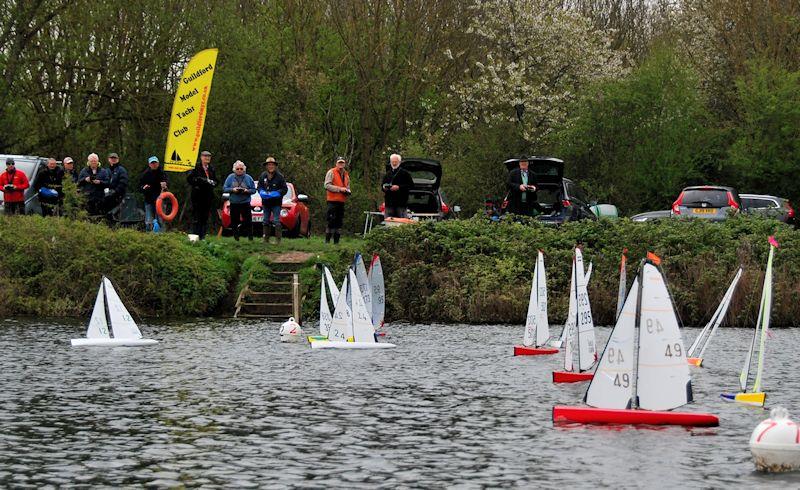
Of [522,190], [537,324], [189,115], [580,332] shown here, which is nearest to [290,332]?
[537,324]

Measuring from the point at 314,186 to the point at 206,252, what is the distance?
43.6 feet

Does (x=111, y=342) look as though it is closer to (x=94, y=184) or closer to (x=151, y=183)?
(x=151, y=183)

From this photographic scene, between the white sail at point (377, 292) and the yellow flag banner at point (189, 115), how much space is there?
9.02 m

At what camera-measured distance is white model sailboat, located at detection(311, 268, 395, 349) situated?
2672cm

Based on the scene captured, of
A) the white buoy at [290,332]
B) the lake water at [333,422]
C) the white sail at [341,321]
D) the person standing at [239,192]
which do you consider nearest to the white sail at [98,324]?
the lake water at [333,422]

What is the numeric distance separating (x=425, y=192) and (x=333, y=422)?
2080cm

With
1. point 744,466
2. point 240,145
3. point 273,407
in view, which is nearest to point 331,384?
point 273,407

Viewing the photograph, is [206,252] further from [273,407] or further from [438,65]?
[438,65]

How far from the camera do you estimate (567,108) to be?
183ft

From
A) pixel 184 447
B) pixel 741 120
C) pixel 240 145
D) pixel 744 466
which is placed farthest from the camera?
pixel 741 120

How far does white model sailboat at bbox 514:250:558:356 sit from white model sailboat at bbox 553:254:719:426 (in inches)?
281

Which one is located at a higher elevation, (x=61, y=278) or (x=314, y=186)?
(x=314, y=186)

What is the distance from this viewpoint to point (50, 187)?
3509cm

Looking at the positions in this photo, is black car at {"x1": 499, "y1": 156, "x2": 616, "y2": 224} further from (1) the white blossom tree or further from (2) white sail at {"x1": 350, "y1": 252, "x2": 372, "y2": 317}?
(1) the white blossom tree
